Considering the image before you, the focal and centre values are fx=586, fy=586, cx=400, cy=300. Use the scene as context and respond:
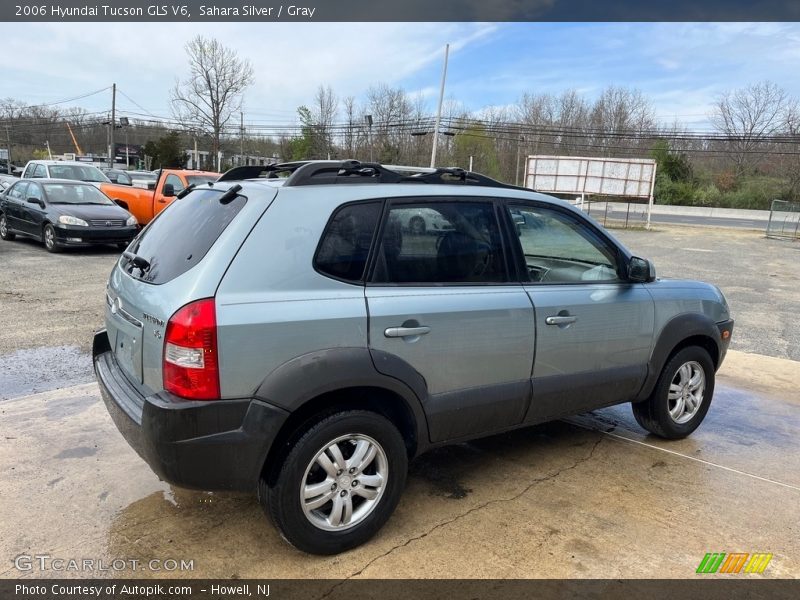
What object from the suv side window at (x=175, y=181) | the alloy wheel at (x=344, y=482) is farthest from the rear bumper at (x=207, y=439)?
the suv side window at (x=175, y=181)

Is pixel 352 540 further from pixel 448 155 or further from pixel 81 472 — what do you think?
pixel 448 155

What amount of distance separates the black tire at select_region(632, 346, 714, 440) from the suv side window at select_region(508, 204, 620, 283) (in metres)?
0.88

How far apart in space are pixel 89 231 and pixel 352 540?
11.3 m

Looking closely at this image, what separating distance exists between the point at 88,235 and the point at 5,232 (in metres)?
3.43

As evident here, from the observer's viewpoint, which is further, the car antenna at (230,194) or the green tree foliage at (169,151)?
the green tree foliage at (169,151)

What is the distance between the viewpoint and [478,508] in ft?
10.8

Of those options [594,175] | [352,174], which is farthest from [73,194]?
[594,175]

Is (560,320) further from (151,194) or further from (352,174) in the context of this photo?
(151,194)

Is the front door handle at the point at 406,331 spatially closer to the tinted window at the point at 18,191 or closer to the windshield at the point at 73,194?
the windshield at the point at 73,194

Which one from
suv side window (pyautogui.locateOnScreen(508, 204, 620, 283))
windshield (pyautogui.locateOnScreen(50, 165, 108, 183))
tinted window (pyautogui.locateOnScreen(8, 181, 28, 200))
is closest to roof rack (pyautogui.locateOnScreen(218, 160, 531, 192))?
suv side window (pyautogui.locateOnScreen(508, 204, 620, 283))

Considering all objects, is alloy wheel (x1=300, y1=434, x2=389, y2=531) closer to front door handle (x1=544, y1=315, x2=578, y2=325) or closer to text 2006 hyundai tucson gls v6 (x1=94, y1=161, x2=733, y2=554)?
text 2006 hyundai tucson gls v6 (x1=94, y1=161, x2=733, y2=554)

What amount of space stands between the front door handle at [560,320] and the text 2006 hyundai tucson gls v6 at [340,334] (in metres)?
0.01

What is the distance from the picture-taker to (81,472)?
353 centimetres

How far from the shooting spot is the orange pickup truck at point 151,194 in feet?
46.9
